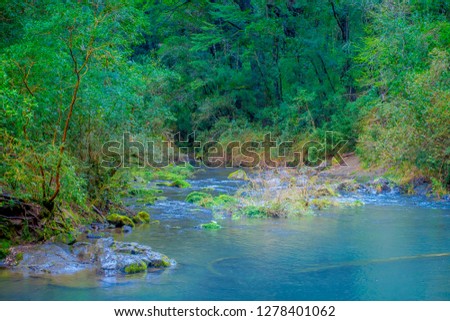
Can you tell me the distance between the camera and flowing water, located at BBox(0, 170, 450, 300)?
10.0m

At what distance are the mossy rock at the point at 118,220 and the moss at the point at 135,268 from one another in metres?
4.53

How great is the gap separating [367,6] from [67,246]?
2458 cm

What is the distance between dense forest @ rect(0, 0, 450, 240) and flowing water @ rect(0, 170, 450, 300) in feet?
7.65

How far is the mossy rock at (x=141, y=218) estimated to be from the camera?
53.6ft

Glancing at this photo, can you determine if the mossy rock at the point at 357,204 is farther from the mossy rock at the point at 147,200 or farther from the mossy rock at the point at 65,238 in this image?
the mossy rock at the point at 65,238

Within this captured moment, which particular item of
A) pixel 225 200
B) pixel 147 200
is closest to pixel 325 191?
pixel 225 200

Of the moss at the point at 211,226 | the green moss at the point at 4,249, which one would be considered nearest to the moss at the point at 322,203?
the moss at the point at 211,226

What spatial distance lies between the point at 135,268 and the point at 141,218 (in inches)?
207

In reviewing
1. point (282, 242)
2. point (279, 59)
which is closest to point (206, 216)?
point (282, 242)

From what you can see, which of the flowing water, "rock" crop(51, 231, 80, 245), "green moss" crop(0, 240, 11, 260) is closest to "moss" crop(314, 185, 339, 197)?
the flowing water

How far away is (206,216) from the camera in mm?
17688

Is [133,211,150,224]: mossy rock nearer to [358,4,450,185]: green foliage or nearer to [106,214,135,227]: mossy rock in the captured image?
[106,214,135,227]: mossy rock

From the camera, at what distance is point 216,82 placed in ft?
133

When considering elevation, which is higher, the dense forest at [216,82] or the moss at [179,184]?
the dense forest at [216,82]
